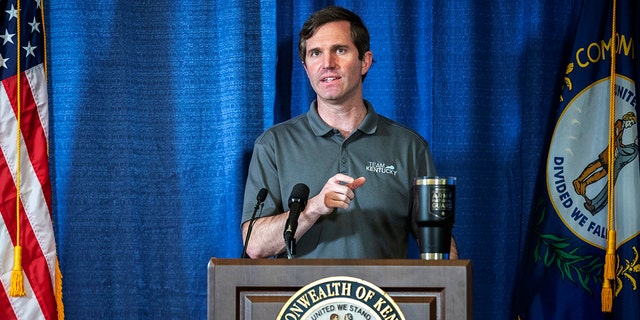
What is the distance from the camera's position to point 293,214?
218 cm

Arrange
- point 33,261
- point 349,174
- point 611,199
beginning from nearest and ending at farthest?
point 349,174, point 33,261, point 611,199

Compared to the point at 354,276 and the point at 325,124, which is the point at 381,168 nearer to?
the point at 325,124

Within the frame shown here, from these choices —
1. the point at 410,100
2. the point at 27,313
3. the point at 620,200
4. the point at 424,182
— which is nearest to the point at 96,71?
the point at 27,313

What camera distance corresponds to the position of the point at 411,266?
1.90 meters

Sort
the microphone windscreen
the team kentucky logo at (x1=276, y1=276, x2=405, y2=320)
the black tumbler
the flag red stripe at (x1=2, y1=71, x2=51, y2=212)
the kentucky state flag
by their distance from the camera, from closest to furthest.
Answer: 1. the team kentucky logo at (x1=276, y1=276, x2=405, y2=320)
2. the black tumbler
3. the microphone windscreen
4. the flag red stripe at (x1=2, y1=71, x2=51, y2=212)
5. the kentucky state flag

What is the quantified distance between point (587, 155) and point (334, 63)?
1.12m

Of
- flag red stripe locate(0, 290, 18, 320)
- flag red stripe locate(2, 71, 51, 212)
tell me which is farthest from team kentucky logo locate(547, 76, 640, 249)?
flag red stripe locate(0, 290, 18, 320)

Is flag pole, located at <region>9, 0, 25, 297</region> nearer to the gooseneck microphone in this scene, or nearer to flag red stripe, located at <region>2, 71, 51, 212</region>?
flag red stripe, located at <region>2, 71, 51, 212</region>

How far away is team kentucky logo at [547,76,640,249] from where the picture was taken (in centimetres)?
342

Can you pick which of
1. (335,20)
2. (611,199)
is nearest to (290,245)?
(335,20)

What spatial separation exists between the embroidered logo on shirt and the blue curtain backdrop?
628 mm

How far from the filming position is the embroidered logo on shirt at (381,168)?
292 cm

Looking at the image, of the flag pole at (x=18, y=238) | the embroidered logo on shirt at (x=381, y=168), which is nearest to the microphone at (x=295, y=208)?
the embroidered logo on shirt at (x=381, y=168)

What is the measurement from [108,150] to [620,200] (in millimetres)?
1950
